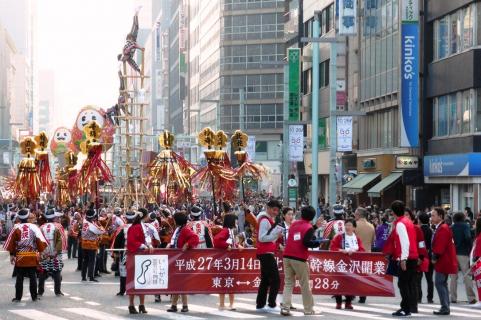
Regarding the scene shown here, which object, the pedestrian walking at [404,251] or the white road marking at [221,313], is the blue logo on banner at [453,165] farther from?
the pedestrian walking at [404,251]

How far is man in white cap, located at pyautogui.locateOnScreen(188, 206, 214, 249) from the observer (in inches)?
806

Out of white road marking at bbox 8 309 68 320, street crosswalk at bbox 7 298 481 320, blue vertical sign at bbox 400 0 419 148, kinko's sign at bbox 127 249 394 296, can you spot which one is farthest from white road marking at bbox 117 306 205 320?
blue vertical sign at bbox 400 0 419 148

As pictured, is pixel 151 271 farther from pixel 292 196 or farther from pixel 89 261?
pixel 292 196

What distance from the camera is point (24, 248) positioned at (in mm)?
20125

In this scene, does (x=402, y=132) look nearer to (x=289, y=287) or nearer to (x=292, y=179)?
(x=292, y=179)

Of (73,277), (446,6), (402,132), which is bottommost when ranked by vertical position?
(73,277)

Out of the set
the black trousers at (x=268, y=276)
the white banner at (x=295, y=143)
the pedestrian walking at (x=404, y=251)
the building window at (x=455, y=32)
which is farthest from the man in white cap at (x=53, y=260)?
the white banner at (x=295, y=143)

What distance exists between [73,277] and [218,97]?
7586 cm

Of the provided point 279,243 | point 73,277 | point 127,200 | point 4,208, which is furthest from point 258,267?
point 4,208

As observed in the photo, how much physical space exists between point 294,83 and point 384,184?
471 inches

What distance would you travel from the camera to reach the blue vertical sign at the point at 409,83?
44.3 meters

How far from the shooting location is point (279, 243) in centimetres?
1855

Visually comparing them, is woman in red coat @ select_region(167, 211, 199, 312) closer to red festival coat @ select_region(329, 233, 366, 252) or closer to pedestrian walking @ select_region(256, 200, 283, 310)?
pedestrian walking @ select_region(256, 200, 283, 310)

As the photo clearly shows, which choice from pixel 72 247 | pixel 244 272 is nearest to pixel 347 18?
pixel 72 247
